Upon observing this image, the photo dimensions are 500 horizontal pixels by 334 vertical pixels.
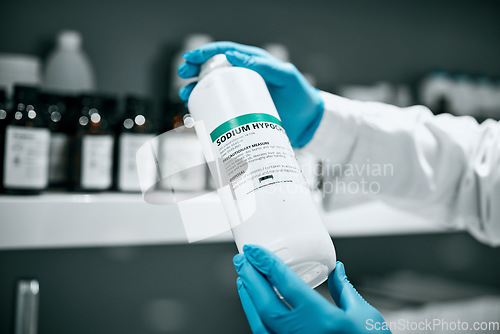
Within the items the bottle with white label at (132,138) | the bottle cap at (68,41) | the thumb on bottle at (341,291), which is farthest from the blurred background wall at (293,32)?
the thumb on bottle at (341,291)

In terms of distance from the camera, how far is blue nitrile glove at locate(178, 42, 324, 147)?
53 centimetres

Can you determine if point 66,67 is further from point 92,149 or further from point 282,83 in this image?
point 282,83

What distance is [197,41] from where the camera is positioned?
92 centimetres

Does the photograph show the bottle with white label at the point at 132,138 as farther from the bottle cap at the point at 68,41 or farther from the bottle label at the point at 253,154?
the bottle label at the point at 253,154

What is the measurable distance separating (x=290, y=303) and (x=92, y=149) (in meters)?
0.47

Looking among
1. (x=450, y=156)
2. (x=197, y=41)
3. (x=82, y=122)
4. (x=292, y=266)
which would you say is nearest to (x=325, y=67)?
(x=197, y=41)

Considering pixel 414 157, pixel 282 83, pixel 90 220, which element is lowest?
pixel 90 220

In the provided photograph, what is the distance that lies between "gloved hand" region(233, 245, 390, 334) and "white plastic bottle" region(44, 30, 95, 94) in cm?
58

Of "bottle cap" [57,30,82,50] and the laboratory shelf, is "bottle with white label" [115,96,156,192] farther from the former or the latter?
"bottle cap" [57,30,82,50]

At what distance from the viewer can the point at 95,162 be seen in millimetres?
714

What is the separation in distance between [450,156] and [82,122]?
A: 25.1 inches

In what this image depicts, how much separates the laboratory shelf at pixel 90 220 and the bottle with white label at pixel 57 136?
0.17 feet

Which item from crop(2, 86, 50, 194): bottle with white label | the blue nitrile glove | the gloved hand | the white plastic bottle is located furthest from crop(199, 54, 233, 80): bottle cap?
the white plastic bottle

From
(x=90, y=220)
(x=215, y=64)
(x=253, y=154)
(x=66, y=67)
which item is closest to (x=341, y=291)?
(x=253, y=154)
